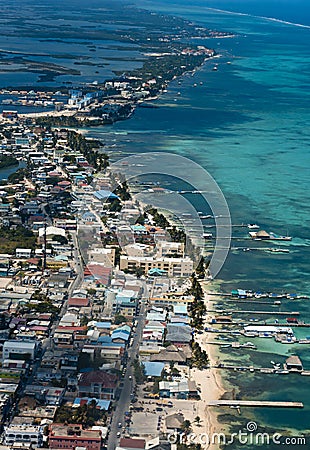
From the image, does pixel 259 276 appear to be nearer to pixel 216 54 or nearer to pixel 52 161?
pixel 52 161

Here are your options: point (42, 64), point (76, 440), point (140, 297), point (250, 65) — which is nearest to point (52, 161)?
point (140, 297)

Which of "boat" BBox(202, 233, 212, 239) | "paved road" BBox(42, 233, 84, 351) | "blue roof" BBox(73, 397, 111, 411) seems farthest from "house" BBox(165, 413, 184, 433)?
"boat" BBox(202, 233, 212, 239)

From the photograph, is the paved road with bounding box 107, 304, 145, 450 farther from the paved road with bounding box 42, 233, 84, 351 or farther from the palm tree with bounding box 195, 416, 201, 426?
the paved road with bounding box 42, 233, 84, 351

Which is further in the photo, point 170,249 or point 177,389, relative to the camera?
point 170,249

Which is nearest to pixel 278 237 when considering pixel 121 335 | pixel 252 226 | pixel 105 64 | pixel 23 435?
pixel 252 226

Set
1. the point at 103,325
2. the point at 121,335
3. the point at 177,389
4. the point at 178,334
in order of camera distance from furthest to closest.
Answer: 1. the point at 103,325
2. the point at 178,334
3. the point at 121,335
4. the point at 177,389

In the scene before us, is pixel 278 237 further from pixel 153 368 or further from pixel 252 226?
pixel 153 368

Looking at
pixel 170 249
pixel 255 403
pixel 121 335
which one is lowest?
pixel 255 403
